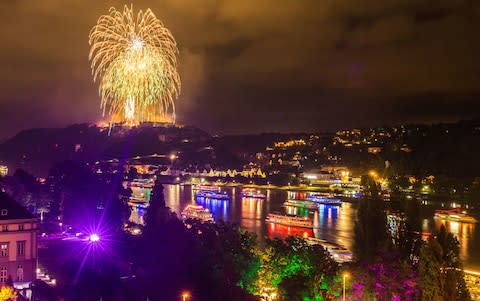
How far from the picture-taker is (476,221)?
16.3 meters

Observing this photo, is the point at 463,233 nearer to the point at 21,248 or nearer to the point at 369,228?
the point at 369,228

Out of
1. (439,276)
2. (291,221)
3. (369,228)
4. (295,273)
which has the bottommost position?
(291,221)

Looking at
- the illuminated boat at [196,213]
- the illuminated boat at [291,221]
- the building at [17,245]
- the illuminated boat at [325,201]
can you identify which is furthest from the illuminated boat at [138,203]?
the building at [17,245]

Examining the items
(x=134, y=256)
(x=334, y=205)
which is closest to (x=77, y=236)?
(x=134, y=256)

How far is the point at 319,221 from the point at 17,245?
10875mm

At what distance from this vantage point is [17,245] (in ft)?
23.4

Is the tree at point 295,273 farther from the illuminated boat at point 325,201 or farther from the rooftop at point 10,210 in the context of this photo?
the illuminated boat at point 325,201

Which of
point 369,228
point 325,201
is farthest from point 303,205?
point 369,228

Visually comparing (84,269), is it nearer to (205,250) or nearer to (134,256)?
(134,256)

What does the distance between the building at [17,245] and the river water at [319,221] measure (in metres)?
5.36

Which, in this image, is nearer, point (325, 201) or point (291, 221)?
point (291, 221)

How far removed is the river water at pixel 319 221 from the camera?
12.4 metres

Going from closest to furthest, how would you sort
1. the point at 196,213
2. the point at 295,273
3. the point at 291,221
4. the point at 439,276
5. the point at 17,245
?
the point at 439,276 < the point at 295,273 < the point at 17,245 < the point at 291,221 < the point at 196,213

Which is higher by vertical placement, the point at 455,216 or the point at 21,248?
the point at 21,248
